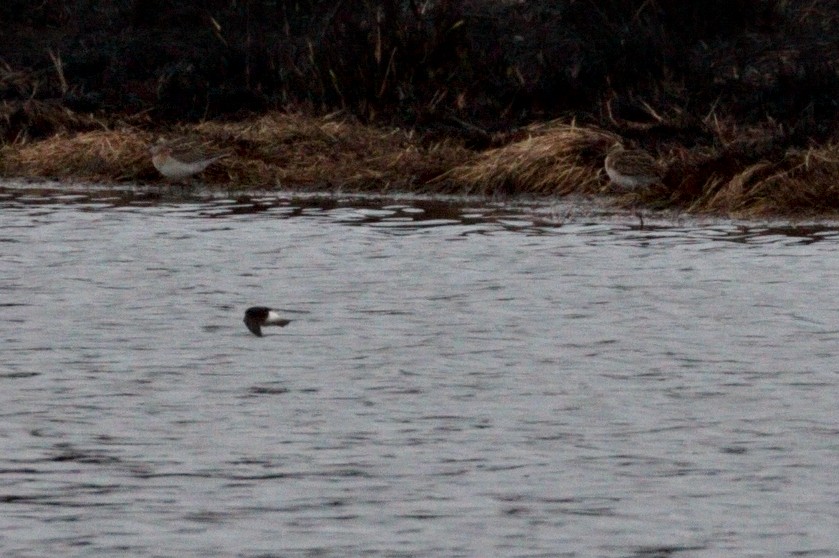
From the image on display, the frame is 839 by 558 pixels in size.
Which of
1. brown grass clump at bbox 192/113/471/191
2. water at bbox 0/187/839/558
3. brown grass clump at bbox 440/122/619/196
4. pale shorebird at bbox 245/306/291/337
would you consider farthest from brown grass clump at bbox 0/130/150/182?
pale shorebird at bbox 245/306/291/337

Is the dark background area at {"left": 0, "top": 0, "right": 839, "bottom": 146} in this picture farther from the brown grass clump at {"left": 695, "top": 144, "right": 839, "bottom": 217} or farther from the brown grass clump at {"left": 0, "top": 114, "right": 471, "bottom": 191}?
the brown grass clump at {"left": 695, "top": 144, "right": 839, "bottom": 217}

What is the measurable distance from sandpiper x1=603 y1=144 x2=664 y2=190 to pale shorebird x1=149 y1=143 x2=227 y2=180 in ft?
11.9

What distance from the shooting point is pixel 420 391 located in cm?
952

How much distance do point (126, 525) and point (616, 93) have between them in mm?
14350

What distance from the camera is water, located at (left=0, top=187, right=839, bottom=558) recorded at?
705cm

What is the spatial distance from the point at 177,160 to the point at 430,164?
7.29 feet

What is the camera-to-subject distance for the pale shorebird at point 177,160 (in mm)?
18672

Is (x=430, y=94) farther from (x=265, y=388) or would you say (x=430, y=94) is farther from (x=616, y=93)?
(x=265, y=388)

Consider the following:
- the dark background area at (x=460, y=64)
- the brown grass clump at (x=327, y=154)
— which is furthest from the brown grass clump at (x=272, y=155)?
the dark background area at (x=460, y=64)

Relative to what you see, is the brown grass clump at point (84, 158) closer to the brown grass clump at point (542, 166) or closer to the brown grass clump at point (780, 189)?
the brown grass clump at point (542, 166)

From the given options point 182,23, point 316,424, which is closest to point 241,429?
point 316,424

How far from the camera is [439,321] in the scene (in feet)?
38.2

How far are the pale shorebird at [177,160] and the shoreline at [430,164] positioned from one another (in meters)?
0.37

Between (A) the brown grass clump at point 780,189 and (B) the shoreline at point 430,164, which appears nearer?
(A) the brown grass clump at point 780,189
